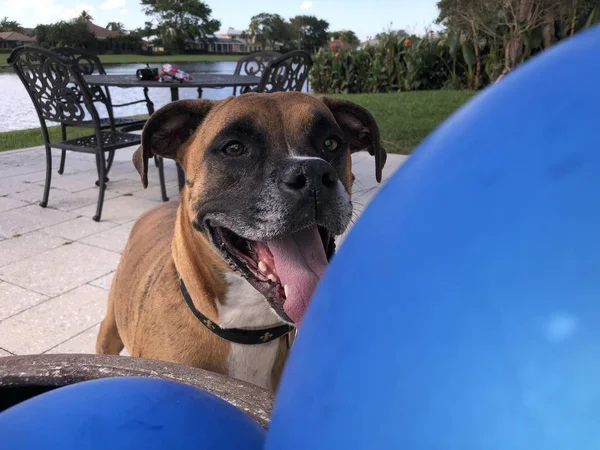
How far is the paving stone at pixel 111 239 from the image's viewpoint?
491 centimetres

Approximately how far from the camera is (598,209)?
49 cm

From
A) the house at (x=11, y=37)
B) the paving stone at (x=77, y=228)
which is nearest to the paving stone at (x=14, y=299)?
the paving stone at (x=77, y=228)

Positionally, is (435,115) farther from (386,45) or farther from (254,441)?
(254,441)

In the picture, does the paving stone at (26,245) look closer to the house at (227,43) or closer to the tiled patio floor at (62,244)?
the tiled patio floor at (62,244)

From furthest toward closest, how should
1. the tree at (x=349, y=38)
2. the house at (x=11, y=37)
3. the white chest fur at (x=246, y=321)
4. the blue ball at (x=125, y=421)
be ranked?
the house at (x=11, y=37) → the tree at (x=349, y=38) → the white chest fur at (x=246, y=321) → the blue ball at (x=125, y=421)

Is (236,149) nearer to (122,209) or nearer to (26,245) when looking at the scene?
(26,245)

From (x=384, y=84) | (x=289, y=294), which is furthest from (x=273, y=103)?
(x=384, y=84)

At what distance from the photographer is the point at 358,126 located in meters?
2.64

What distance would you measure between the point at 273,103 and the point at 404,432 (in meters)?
1.93

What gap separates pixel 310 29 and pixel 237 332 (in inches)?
1859

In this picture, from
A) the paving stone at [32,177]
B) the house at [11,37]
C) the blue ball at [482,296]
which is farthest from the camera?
the house at [11,37]

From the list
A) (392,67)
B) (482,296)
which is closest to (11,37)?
(392,67)

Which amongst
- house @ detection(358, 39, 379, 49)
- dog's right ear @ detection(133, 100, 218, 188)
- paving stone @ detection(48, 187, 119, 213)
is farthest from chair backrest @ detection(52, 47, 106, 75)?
house @ detection(358, 39, 379, 49)

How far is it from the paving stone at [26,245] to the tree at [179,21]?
1601 inches
